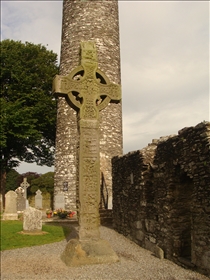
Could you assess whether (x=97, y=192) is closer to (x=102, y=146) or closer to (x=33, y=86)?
Answer: (x=102, y=146)

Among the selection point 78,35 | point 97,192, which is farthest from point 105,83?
point 78,35

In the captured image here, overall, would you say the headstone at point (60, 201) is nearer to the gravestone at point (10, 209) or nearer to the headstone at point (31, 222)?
the gravestone at point (10, 209)

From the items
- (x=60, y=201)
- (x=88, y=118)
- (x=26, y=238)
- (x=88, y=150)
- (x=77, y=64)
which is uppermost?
(x=77, y=64)

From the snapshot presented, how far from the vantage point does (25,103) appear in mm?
23125

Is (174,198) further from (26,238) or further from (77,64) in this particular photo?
(77,64)

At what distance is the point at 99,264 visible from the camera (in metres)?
5.94

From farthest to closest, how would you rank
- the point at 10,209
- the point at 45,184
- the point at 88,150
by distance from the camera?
the point at 45,184 < the point at 10,209 < the point at 88,150

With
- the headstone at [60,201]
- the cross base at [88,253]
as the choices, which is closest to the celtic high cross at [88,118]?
the cross base at [88,253]

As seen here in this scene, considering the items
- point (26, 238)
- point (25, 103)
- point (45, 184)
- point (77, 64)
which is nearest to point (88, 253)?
point (26, 238)

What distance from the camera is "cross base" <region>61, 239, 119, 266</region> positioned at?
19.4ft

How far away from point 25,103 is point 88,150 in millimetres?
17626

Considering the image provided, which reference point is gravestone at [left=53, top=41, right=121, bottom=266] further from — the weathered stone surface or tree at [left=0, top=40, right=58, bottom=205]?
the weathered stone surface

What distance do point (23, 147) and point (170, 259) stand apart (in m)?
18.8

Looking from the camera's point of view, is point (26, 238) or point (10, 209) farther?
point (10, 209)
